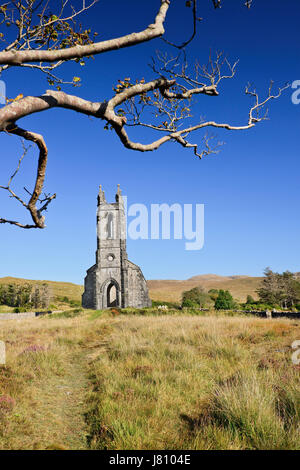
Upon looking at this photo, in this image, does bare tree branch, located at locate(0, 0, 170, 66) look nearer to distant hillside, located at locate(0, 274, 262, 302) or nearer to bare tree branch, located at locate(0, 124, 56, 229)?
bare tree branch, located at locate(0, 124, 56, 229)

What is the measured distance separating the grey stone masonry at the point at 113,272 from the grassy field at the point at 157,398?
2819 centimetres

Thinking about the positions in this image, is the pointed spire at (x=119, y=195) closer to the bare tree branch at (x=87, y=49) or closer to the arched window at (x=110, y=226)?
the arched window at (x=110, y=226)

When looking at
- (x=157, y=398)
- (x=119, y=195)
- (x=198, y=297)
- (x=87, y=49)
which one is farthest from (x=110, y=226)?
(x=87, y=49)

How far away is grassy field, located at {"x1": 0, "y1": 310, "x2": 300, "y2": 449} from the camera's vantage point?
155 inches

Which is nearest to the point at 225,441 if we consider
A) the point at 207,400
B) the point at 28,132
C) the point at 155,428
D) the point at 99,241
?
the point at 155,428

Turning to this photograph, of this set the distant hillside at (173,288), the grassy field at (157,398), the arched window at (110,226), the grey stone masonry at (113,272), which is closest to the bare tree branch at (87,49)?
the grassy field at (157,398)

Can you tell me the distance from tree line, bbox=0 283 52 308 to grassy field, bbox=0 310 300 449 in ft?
161

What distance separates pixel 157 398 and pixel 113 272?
3407 cm

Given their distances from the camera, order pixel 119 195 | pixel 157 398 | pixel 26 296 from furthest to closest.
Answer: pixel 26 296 → pixel 119 195 → pixel 157 398

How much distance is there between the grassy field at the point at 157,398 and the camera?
12.9 ft

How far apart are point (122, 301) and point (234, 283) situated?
222ft

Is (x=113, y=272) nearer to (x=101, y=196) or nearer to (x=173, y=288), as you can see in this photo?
(x=101, y=196)

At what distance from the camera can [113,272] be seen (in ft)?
128
